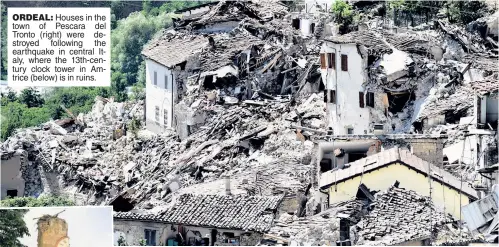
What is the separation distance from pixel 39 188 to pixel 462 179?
6507mm

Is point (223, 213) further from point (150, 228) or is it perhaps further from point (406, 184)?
point (406, 184)

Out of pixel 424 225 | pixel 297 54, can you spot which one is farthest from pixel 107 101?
pixel 424 225

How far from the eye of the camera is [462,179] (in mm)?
25078

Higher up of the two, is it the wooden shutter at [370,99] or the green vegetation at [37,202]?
the wooden shutter at [370,99]

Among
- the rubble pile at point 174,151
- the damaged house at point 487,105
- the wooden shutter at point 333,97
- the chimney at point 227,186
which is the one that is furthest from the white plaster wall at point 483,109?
the chimney at point 227,186

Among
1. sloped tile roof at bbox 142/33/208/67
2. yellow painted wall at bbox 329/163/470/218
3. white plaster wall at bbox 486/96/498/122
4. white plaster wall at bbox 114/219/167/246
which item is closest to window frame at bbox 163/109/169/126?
sloped tile roof at bbox 142/33/208/67

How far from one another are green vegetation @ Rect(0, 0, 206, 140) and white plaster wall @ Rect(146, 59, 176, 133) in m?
→ 0.64

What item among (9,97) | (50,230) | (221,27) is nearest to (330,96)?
(221,27)

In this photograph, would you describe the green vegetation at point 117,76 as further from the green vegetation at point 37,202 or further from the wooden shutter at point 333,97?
the wooden shutter at point 333,97

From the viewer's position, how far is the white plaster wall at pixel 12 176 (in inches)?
1108

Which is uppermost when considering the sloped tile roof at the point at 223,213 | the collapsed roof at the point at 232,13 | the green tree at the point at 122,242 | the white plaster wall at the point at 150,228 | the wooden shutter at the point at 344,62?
the collapsed roof at the point at 232,13

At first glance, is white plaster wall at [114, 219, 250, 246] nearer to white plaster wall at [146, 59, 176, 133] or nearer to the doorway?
the doorway

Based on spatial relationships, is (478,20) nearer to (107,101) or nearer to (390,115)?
(390,115)

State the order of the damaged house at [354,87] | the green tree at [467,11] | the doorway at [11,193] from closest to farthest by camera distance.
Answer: the damaged house at [354,87] < the doorway at [11,193] < the green tree at [467,11]
